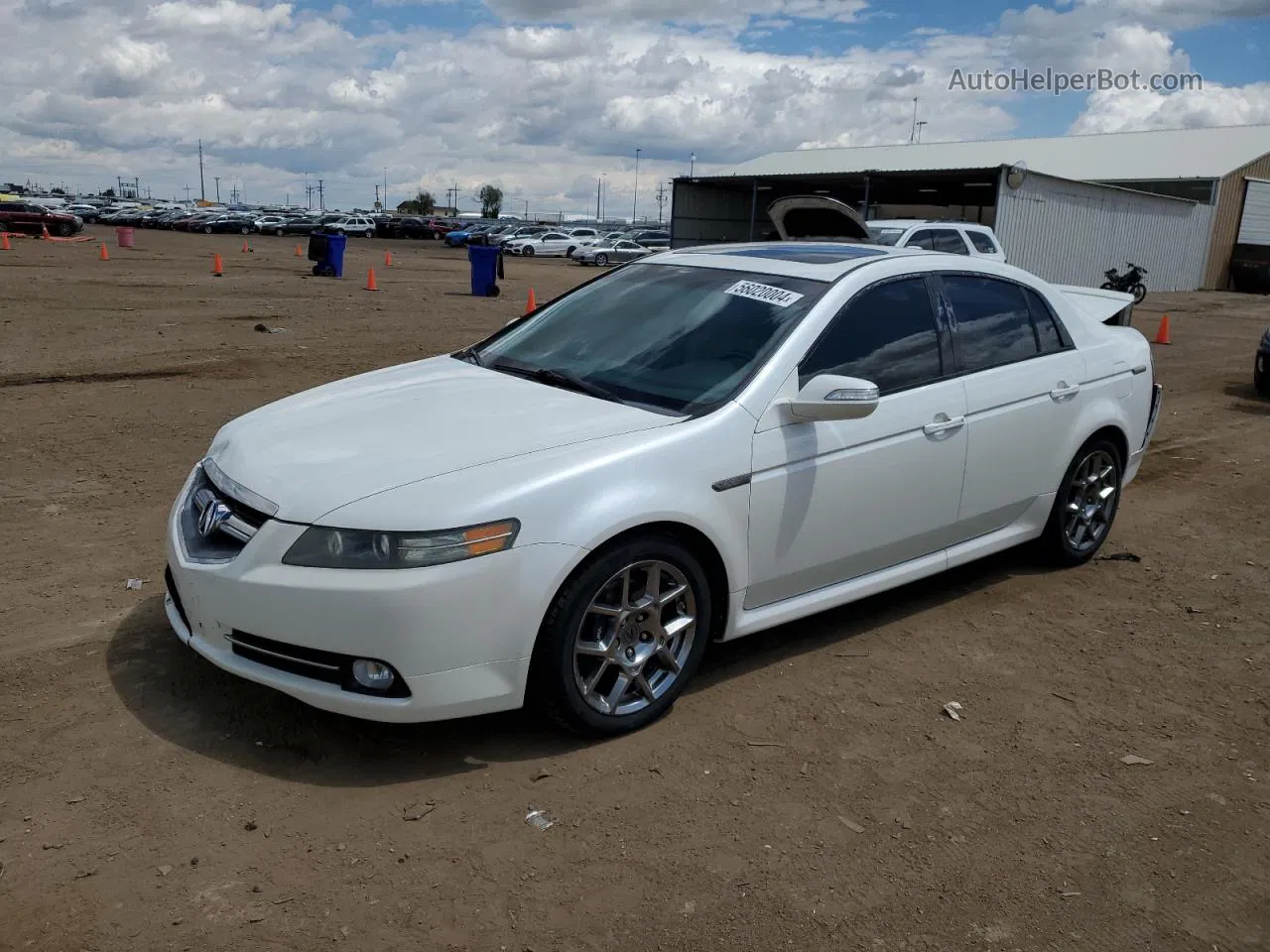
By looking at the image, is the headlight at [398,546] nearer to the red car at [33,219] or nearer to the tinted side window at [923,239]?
the tinted side window at [923,239]

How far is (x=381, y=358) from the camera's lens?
39.9 feet

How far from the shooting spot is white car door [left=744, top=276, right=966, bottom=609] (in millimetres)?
3959

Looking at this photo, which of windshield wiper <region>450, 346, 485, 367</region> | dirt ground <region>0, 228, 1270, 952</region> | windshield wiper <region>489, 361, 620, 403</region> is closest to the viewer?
dirt ground <region>0, 228, 1270, 952</region>

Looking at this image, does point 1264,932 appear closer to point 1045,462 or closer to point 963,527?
point 963,527

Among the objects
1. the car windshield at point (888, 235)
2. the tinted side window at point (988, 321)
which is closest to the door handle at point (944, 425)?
the tinted side window at point (988, 321)

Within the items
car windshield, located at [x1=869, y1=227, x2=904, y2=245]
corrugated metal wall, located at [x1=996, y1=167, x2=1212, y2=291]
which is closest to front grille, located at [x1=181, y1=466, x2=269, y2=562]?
car windshield, located at [x1=869, y1=227, x2=904, y2=245]

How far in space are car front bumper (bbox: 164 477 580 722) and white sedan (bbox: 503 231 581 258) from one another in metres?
48.3

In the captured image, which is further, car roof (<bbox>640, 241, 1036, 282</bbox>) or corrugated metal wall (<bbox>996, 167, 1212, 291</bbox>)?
corrugated metal wall (<bbox>996, 167, 1212, 291</bbox>)

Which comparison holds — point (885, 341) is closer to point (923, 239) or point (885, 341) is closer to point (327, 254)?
point (923, 239)

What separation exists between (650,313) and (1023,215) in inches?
1082

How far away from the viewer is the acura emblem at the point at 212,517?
3.54 metres

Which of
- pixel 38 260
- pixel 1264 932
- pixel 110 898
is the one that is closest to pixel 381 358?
pixel 110 898

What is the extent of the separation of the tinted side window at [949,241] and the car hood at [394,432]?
489 inches

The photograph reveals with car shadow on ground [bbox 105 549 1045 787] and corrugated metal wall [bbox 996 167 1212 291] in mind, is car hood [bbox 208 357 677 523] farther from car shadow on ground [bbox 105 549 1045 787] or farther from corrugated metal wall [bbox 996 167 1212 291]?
corrugated metal wall [bbox 996 167 1212 291]
